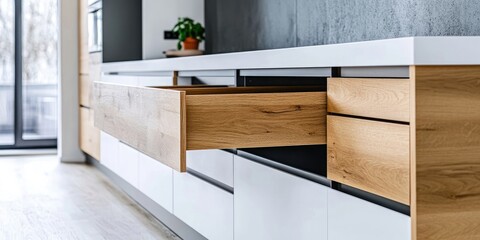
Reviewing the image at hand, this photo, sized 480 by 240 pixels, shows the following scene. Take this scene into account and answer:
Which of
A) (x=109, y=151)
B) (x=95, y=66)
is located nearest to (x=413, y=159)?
(x=109, y=151)

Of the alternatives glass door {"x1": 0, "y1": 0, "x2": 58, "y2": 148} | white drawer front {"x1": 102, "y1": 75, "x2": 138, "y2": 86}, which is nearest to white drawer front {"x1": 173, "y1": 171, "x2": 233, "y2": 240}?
white drawer front {"x1": 102, "y1": 75, "x2": 138, "y2": 86}

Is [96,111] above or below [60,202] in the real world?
above

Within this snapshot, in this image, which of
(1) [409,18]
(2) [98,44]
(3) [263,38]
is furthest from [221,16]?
(1) [409,18]

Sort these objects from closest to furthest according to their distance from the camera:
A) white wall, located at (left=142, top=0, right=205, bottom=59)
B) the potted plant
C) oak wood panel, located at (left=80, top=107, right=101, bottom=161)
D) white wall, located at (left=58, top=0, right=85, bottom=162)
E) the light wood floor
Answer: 1. the light wood floor
2. the potted plant
3. white wall, located at (left=142, top=0, right=205, bottom=59)
4. oak wood panel, located at (left=80, top=107, right=101, bottom=161)
5. white wall, located at (left=58, top=0, right=85, bottom=162)

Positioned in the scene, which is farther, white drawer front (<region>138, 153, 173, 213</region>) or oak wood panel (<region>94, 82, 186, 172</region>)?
white drawer front (<region>138, 153, 173, 213</region>)

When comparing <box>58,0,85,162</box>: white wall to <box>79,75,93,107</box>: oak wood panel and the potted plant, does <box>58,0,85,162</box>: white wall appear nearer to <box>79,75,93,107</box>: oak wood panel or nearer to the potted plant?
<box>79,75,93,107</box>: oak wood panel

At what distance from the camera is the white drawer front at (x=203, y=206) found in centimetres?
235

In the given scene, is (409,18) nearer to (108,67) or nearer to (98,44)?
(108,67)

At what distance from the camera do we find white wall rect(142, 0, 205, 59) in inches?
183

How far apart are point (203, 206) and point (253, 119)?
1007mm

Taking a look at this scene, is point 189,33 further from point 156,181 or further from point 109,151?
point 156,181

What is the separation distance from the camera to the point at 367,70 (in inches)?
58.9

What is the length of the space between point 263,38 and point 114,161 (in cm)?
127

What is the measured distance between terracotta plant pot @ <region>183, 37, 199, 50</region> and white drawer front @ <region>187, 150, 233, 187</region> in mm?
1724
